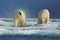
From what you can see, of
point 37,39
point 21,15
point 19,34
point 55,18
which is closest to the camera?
point 37,39

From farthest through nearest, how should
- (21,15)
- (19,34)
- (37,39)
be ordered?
(21,15) < (19,34) < (37,39)

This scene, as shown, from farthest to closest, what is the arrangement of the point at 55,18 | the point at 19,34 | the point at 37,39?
the point at 55,18 < the point at 19,34 < the point at 37,39

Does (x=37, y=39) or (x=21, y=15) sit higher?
(x=21, y=15)

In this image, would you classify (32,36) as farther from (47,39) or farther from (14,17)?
(14,17)

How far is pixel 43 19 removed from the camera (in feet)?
10.6

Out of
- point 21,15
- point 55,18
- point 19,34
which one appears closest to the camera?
point 19,34

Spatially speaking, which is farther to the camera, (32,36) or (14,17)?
(14,17)

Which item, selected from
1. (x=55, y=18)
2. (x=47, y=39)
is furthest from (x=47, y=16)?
(x=47, y=39)

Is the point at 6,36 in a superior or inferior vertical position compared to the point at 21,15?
inferior

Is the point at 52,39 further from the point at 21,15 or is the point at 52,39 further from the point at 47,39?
the point at 21,15

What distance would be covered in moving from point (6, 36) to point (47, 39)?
0.41 meters

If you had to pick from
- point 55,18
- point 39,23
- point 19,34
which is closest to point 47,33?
point 19,34

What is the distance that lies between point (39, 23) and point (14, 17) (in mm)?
353

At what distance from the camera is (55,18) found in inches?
141
